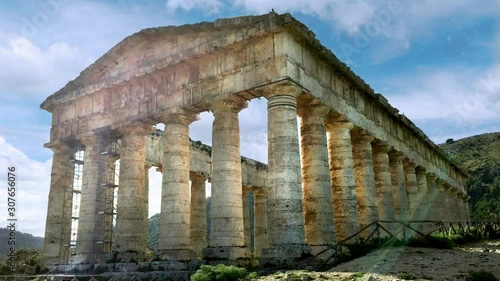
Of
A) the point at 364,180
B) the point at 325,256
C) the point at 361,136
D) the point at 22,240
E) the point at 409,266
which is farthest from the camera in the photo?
the point at 22,240

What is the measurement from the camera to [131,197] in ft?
69.5

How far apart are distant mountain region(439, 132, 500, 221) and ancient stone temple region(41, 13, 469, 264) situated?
127 feet

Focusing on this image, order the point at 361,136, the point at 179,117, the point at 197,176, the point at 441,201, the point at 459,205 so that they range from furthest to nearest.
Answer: the point at 459,205
the point at 441,201
the point at 197,176
the point at 361,136
the point at 179,117

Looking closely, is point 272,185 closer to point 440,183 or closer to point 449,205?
point 440,183

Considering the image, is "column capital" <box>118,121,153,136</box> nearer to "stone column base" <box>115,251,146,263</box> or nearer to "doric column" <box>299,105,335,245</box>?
"stone column base" <box>115,251,146,263</box>

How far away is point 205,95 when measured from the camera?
19.3 m

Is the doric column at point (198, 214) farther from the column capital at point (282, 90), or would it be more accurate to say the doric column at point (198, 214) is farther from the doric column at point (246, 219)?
the column capital at point (282, 90)

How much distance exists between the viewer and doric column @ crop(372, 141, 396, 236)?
80.2 feet

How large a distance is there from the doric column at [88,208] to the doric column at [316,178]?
11.2 meters

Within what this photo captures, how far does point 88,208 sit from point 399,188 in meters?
18.2

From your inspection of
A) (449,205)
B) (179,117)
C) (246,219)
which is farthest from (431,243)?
(449,205)

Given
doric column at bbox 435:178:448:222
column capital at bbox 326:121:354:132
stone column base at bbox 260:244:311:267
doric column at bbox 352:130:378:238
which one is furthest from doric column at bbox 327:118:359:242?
doric column at bbox 435:178:448:222

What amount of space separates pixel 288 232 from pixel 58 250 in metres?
15.2

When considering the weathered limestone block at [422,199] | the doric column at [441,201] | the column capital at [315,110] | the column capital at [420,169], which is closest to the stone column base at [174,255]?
the column capital at [315,110]
